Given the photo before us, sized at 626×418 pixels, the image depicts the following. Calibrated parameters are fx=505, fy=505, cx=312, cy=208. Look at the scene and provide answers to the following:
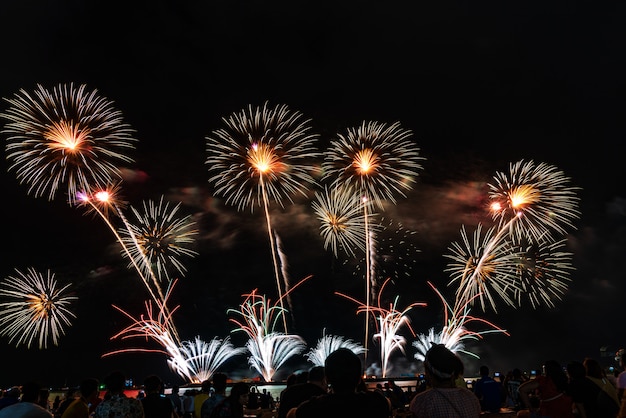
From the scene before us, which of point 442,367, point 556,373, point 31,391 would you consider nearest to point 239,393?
point 31,391

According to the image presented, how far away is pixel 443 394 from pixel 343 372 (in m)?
1.07

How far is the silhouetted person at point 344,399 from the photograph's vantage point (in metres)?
3.84

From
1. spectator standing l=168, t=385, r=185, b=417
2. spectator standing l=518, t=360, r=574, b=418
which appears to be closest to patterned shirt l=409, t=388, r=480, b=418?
spectator standing l=518, t=360, r=574, b=418

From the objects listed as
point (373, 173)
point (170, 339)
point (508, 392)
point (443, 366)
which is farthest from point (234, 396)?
point (170, 339)

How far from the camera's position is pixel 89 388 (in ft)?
24.4

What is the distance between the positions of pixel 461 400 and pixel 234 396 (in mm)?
4398

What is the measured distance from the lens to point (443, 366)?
4.54 meters

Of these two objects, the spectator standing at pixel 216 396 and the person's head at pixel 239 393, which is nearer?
the person's head at pixel 239 393

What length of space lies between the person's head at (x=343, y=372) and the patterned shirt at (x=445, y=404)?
0.79m

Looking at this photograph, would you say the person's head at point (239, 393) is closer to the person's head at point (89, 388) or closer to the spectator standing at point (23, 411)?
the person's head at point (89, 388)

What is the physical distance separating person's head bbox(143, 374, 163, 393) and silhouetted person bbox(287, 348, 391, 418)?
4.84 m

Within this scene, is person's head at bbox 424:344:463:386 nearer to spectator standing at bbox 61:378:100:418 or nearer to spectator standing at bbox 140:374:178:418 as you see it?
spectator standing at bbox 140:374:178:418

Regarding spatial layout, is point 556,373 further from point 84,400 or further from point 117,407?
point 84,400

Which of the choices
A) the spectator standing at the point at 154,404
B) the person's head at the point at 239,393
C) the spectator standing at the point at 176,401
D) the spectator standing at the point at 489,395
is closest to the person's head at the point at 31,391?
the spectator standing at the point at 154,404
